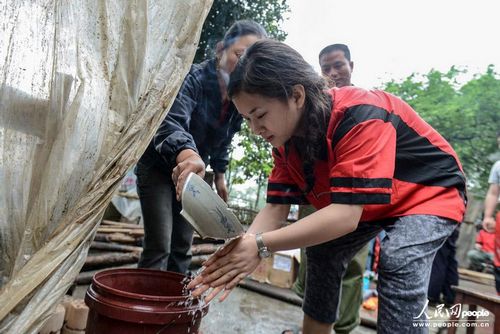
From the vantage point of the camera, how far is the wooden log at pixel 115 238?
4695mm

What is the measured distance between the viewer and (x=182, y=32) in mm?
1371

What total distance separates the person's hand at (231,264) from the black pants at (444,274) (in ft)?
13.8

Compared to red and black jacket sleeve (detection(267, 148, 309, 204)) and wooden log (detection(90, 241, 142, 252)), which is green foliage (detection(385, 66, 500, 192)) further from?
red and black jacket sleeve (detection(267, 148, 309, 204))

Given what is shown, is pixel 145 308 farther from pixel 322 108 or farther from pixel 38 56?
pixel 322 108

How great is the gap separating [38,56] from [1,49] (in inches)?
3.8

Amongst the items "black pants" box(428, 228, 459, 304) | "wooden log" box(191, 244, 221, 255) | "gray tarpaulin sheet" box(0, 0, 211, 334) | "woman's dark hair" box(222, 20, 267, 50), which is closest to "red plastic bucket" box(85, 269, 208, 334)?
"gray tarpaulin sheet" box(0, 0, 211, 334)

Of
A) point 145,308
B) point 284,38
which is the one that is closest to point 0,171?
point 145,308

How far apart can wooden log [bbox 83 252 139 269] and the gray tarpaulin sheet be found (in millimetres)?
2445

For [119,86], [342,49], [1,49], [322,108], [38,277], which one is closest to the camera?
[38,277]

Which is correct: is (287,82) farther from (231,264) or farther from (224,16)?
(224,16)

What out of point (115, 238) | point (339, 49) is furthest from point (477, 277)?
point (115, 238)

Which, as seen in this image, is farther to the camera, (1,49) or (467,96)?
(467,96)

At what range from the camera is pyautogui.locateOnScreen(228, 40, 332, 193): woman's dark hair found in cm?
153

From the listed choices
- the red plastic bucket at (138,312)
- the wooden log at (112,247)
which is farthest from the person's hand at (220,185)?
the wooden log at (112,247)
